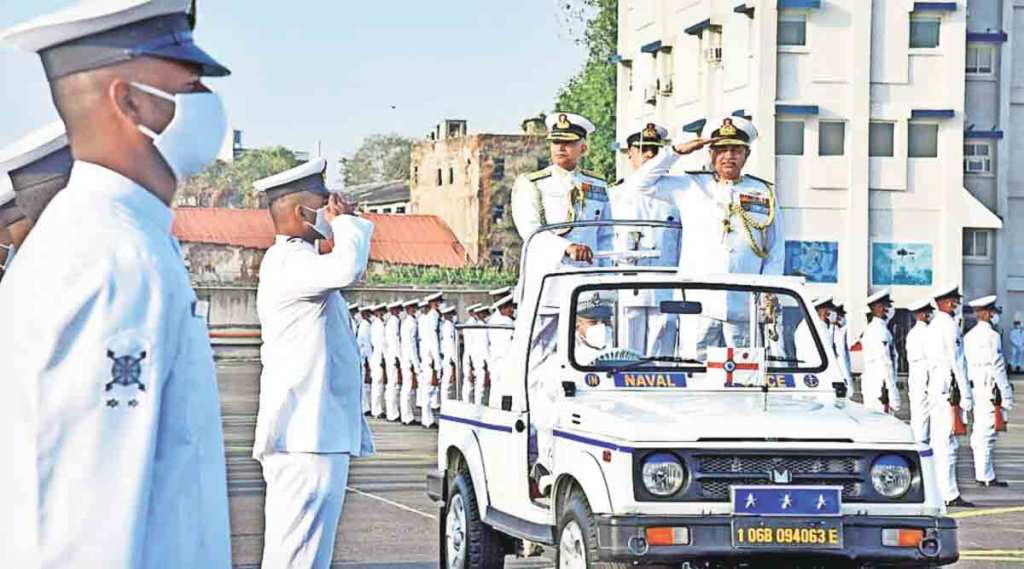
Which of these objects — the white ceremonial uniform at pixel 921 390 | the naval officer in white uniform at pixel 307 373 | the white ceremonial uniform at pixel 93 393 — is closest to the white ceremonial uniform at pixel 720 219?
the naval officer in white uniform at pixel 307 373

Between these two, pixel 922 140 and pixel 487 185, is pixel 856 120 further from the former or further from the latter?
pixel 487 185

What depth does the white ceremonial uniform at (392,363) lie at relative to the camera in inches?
1316

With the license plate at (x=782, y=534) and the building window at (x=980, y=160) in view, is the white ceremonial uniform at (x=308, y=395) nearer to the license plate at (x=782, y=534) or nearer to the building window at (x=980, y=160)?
the license plate at (x=782, y=534)

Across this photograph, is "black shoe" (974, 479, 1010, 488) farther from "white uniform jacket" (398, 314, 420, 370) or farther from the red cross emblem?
"white uniform jacket" (398, 314, 420, 370)

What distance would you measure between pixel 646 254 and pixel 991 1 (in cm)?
Answer: 4710

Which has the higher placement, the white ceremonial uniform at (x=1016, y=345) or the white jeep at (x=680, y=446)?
the white jeep at (x=680, y=446)

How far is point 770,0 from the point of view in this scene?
2124 inches

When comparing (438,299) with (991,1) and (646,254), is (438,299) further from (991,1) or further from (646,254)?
(991,1)

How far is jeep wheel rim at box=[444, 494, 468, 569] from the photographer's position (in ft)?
38.4

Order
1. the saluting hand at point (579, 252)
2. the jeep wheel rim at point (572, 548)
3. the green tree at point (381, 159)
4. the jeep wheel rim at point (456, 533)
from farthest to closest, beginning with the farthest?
the green tree at point (381, 159)
the saluting hand at point (579, 252)
the jeep wheel rim at point (456, 533)
the jeep wheel rim at point (572, 548)

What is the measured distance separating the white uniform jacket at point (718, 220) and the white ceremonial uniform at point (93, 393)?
28.5ft

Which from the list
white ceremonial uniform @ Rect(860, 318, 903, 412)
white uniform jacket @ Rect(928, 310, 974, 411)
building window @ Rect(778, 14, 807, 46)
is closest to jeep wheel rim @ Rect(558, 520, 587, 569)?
white uniform jacket @ Rect(928, 310, 974, 411)

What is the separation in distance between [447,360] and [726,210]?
2008 cm

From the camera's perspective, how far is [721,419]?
31.8 ft
